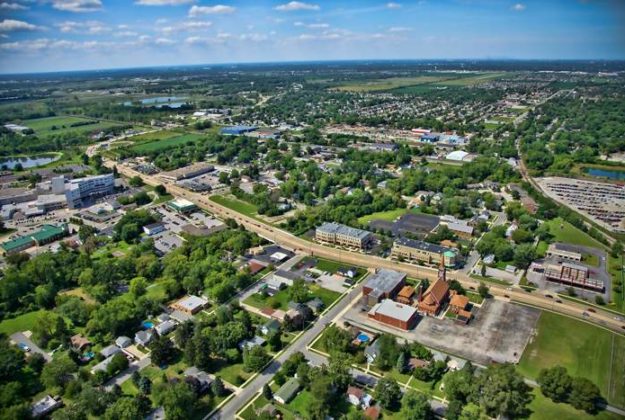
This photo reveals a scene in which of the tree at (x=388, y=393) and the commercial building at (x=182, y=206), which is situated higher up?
the commercial building at (x=182, y=206)

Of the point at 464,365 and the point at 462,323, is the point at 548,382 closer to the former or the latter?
the point at 464,365

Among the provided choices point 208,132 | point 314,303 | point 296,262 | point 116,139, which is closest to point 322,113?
point 208,132

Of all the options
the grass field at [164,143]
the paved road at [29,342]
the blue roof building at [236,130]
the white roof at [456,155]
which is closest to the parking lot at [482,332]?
the paved road at [29,342]

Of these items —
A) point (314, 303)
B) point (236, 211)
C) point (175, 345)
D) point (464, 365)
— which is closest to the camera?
point (464, 365)

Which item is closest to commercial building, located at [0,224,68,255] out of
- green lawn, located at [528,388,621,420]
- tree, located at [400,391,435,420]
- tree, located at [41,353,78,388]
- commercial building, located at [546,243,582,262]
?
tree, located at [41,353,78,388]

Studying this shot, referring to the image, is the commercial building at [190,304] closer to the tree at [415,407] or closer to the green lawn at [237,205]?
the tree at [415,407]

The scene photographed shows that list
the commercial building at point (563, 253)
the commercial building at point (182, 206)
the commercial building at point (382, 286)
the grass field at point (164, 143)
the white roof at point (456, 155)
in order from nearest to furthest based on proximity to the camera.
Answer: the commercial building at point (382, 286)
the commercial building at point (563, 253)
the commercial building at point (182, 206)
the white roof at point (456, 155)
the grass field at point (164, 143)
